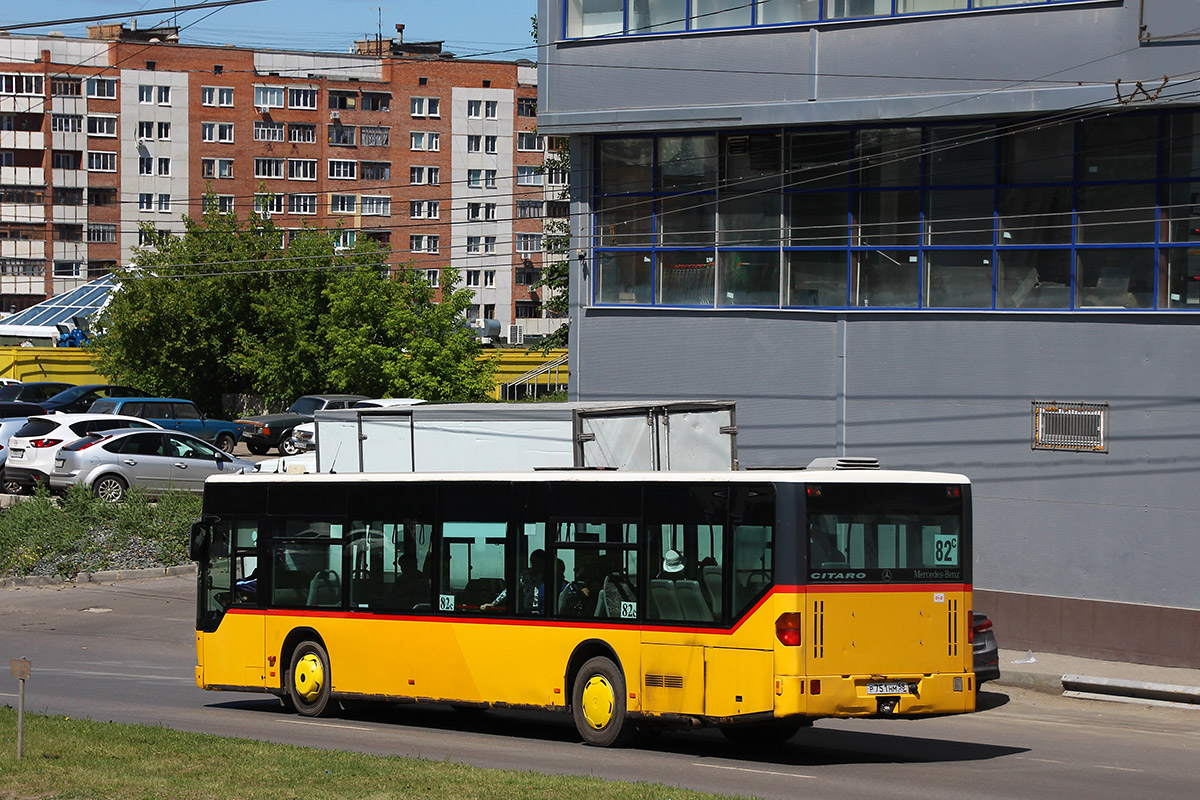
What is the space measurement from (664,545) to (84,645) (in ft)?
38.0

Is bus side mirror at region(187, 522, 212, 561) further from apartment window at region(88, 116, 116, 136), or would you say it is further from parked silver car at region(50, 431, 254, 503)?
apartment window at region(88, 116, 116, 136)

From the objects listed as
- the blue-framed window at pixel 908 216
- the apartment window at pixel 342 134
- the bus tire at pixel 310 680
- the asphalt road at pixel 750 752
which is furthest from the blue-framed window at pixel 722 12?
the apartment window at pixel 342 134

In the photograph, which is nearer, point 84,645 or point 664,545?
point 664,545

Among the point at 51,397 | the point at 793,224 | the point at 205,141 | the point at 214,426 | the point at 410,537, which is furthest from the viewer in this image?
the point at 205,141

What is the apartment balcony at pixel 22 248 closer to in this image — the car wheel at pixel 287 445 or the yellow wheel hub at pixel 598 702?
the car wheel at pixel 287 445

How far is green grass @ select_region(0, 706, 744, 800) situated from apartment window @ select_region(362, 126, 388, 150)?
287 ft

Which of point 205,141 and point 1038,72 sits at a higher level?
point 205,141

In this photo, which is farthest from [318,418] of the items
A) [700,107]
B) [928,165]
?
[928,165]

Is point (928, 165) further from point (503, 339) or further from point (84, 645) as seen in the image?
point (503, 339)

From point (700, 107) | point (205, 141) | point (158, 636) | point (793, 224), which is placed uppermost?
point (205, 141)

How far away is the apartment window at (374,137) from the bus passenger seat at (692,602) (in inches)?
3439

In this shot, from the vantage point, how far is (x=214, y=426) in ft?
132

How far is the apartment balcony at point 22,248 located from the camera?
9331 cm

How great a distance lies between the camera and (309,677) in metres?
14.8
